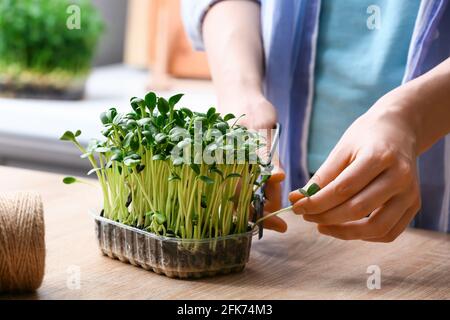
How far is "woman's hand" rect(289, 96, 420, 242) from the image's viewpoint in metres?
0.86

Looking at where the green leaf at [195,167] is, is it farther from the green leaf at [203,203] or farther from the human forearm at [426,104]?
the human forearm at [426,104]

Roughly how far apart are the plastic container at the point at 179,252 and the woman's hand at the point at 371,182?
0.09 meters

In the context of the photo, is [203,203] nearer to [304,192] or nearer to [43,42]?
[304,192]

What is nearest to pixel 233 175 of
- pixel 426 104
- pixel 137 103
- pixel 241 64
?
pixel 137 103

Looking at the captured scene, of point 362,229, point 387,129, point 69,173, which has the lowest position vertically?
point 69,173

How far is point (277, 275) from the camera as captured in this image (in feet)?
2.94

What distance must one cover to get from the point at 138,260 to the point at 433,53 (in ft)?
1.82

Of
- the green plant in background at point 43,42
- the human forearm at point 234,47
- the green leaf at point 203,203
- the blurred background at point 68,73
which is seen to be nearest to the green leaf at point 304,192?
the green leaf at point 203,203

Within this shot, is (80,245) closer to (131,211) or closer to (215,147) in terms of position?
(131,211)

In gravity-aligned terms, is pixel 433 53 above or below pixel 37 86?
above

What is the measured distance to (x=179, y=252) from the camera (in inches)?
33.5

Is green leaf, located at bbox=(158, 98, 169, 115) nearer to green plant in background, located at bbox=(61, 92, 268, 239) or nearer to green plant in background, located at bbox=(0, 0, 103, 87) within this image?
green plant in background, located at bbox=(61, 92, 268, 239)

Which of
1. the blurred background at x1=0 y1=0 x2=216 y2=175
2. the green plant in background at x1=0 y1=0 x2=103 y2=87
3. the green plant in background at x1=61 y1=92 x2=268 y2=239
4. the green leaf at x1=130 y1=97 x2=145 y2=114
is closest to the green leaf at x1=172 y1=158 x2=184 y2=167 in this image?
the green plant in background at x1=61 y1=92 x2=268 y2=239

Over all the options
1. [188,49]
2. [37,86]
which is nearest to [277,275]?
[37,86]
